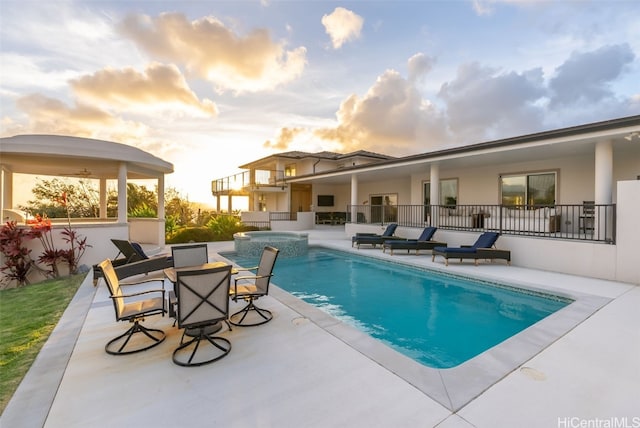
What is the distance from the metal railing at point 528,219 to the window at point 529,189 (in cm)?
74

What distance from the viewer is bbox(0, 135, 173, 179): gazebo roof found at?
8.38m

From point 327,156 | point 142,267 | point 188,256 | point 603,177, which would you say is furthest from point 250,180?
point 603,177

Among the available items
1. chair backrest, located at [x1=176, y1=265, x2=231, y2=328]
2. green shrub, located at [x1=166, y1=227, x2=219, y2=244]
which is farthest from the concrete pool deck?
green shrub, located at [x1=166, y1=227, x2=219, y2=244]

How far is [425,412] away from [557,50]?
1456 cm

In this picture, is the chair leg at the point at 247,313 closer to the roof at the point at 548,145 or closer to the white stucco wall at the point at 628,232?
the white stucco wall at the point at 628,232

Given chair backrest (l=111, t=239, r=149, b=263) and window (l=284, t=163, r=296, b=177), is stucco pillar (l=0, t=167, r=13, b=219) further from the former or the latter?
window (l=284, t=163, r=296, b=177)

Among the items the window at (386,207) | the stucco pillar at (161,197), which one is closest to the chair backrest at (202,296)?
the stucco pillar at (161,197)

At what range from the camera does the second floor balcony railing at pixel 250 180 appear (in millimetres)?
25648

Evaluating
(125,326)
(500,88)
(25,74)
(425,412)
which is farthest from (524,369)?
(500,88)

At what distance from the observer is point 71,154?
8.75 metres

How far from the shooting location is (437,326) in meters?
5.18

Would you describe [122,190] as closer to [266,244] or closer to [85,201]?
[266,244]

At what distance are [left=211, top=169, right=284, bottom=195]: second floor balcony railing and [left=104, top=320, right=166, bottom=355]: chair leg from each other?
70.0 ft

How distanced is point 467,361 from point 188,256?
4890mm
